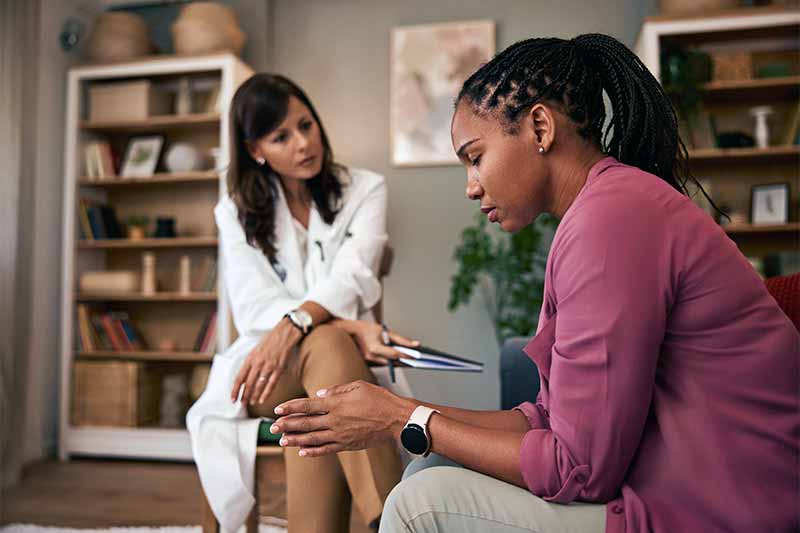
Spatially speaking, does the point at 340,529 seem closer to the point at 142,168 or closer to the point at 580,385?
the point at 580,385

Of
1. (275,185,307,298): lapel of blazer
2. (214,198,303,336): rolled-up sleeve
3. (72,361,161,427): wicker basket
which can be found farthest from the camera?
(72,361,161,427): wicker basket

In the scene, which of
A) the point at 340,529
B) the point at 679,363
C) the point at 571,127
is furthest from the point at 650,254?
the point at 340,529

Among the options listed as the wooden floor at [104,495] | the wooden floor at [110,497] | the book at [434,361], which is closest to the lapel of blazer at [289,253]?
the book at [434,361]

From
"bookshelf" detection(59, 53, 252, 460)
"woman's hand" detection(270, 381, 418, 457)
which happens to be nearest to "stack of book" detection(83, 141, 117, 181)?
"bookshelf" detection(59, 53, 252, 460)

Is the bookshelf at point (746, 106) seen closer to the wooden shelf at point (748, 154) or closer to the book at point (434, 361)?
the wooden shelf at point (748, 154)

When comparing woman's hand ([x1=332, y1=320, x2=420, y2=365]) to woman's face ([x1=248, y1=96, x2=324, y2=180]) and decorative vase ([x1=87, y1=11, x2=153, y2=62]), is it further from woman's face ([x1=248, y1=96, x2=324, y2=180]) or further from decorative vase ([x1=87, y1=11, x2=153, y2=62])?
decorative vase ([x1=87, y1=11, x2=153, y2=62])

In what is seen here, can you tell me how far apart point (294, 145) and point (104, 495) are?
1.72 metres

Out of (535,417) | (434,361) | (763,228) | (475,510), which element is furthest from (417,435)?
(763,228)

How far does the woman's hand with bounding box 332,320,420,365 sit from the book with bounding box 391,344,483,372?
0.05ft

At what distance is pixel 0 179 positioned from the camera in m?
2.98

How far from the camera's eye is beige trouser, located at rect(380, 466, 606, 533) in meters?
0.75

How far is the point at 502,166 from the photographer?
922mm

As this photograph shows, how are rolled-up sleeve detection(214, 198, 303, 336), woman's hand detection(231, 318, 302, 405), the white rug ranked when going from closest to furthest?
woman's hand detection(231, 318, 302, 405) < rolled-up sleeve detection(214, 198, 303, 336) < the white rug

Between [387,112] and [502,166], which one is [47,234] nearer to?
[387,112]
